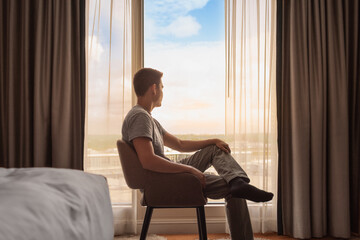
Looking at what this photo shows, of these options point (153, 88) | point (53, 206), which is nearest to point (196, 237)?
point (153, 88)

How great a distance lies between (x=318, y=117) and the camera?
2564mm

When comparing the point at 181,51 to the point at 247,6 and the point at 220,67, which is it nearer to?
the point at 220,67

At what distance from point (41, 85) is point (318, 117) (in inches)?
81.0

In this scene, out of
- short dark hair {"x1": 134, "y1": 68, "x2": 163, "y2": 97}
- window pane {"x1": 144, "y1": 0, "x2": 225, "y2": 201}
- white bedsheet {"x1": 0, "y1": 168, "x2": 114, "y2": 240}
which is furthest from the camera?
window pane {"x1": 144, "y1": 0, "x2": 225, "y2": 201}

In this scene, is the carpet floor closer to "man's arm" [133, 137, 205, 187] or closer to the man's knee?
the man's knee

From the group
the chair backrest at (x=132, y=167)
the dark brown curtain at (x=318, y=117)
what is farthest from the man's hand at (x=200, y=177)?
the dark brown curtain at (x=318, y=117)

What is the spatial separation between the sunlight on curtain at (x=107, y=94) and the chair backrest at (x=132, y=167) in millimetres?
833

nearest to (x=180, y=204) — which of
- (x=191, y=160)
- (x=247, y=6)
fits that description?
(x=191, y=160)

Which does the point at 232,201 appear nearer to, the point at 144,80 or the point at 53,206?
the point at 144,80

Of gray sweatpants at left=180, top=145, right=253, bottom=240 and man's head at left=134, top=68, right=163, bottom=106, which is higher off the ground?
man's head at left=134, top=68, right=163, bottom=106

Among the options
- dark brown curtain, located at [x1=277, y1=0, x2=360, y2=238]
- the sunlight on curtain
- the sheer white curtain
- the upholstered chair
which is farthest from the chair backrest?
dark brown curtain, located at [x1=277, y1=0, x2=360, y2=238]

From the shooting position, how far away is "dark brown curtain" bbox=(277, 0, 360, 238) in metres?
2.55

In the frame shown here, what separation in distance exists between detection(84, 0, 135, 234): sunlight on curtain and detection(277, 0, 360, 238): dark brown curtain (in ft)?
3.91

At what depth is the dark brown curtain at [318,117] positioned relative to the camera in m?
2.55
